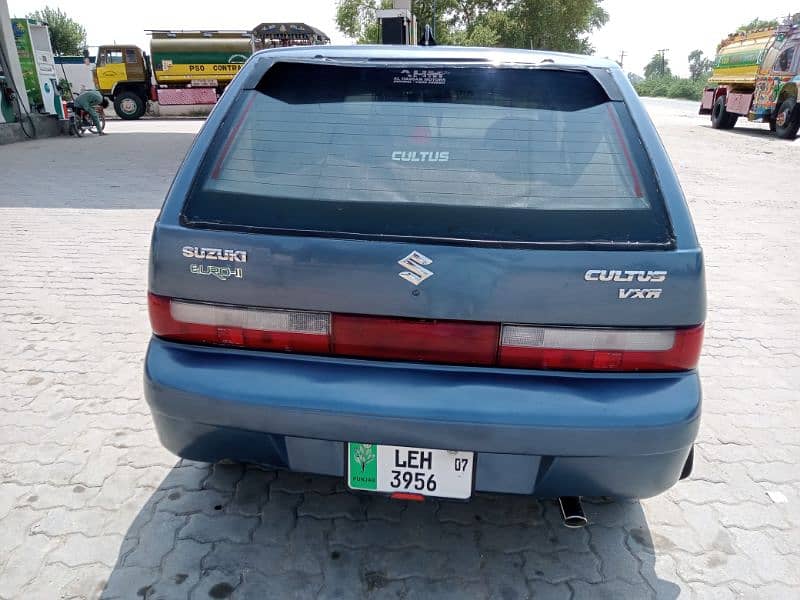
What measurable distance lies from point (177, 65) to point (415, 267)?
2465cm

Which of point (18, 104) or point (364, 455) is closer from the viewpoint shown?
point (364, 455)

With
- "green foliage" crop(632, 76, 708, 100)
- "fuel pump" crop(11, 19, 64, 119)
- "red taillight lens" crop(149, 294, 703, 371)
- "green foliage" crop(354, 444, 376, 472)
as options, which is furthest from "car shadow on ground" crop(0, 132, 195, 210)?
"green foliage" crop(632, 76, 708, 100)

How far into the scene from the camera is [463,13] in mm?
46656

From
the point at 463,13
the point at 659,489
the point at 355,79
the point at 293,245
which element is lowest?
the point at 659,489

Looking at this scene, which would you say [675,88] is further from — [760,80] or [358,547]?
[358,547]

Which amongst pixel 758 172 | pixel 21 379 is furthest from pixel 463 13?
pixel 21 379

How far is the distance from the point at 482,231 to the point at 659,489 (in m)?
1.01

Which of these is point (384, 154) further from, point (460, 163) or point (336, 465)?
point (336, 465)

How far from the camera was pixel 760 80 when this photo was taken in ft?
59.8

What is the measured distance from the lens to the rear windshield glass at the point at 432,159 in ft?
5.87

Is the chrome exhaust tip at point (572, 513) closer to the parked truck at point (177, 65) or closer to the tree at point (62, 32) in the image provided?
the parked truck at point (177, 65)

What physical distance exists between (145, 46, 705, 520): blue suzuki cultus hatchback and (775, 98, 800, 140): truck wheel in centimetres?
1923

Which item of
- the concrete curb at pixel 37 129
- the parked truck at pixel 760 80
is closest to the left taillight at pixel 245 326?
the concrete curb at pixel 37 129

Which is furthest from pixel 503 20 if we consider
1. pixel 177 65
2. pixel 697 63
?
pixel 697 63
